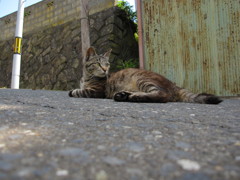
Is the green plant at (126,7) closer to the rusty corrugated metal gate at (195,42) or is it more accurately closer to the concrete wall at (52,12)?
the concrete wall at (52,12)

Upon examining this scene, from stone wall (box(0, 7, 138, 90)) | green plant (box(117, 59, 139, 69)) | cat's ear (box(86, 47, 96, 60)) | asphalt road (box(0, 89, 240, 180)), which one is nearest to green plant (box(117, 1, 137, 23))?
stone wall (box(0, 7, 138, 90))

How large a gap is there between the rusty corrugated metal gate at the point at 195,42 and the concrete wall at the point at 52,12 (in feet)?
10.4

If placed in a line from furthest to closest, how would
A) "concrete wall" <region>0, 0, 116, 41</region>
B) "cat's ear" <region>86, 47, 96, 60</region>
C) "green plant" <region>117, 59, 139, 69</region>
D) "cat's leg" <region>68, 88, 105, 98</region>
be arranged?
"concrete wall" <region>0, 0, 116, 41</region> < "green plant" <region>117, 59, 139, 69</region> < "cat's ear" <region>86, 47, 96, 60</region> < "cat's leg" <region>68, 88, 105, 98</region>

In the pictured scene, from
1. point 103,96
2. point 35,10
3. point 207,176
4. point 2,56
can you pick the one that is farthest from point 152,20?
point 2,56

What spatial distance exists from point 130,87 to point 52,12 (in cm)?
687

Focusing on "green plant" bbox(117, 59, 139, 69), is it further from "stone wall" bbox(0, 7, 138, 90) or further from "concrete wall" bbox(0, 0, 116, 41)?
"concrete wall" bbox(0, 0, 116, 41)

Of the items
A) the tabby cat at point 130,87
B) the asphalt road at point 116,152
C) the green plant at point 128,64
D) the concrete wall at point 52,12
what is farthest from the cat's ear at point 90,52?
the concrete wall at point 52,12

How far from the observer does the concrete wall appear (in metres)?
7.46

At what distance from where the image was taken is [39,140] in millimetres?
769

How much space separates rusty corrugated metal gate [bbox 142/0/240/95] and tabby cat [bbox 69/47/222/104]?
1.32 meters

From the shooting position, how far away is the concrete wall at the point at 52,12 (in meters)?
7.46

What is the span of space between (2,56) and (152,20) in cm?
920

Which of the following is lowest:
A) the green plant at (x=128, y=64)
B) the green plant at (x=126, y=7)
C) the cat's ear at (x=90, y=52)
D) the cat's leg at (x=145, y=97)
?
the cat's leg at (x=145, y=97)

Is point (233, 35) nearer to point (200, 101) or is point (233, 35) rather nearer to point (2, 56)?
point (200, 101)
